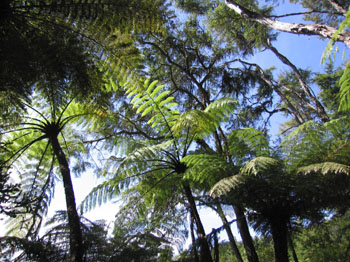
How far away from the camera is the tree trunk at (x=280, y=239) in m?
2.22

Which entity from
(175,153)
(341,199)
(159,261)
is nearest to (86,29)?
(175,153)

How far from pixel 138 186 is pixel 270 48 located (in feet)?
15.6

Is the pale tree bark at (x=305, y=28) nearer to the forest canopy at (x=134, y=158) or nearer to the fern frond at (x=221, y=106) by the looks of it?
the forest canopy at (x=134, y=158)

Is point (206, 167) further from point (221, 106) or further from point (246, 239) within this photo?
point (246, 239)

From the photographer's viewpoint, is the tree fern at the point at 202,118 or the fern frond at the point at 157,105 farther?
the fern frond at the point at 157,105

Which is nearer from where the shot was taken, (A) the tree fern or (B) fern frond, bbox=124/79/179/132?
(A) the tree fern

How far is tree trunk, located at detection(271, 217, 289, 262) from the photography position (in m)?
2.22

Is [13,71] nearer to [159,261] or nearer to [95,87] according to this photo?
[95,87]

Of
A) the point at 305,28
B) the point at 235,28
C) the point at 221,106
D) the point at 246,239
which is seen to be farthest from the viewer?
the point at 235,28

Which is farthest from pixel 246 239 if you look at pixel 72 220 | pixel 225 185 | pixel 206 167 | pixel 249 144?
pixel 72 220

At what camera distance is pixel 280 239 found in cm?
227

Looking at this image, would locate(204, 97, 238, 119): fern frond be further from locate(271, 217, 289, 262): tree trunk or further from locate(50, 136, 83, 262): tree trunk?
locate(50, 136, 83, 262): tree trunk

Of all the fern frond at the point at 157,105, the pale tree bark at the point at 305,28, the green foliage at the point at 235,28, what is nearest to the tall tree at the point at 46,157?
the fern frond at the point at 157,105

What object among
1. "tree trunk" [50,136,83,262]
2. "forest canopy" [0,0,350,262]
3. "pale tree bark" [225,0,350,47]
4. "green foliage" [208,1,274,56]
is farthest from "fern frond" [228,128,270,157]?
"green foliage" [208,1,274,56]
